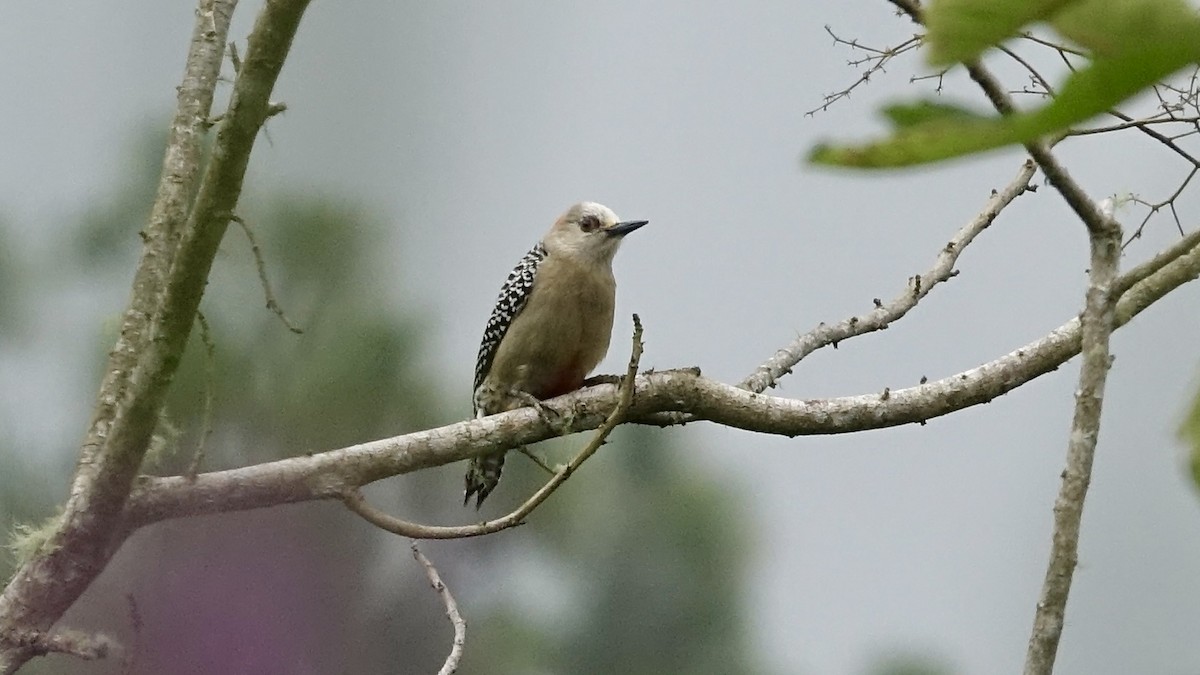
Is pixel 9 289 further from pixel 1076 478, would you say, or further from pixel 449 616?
pixel 1076 478

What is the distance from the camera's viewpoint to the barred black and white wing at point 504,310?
190 centimetres

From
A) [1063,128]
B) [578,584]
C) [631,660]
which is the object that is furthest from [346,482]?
[1063,128]

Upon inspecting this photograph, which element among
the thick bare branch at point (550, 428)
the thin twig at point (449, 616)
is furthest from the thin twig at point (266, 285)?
the thin twig at point (449, 616)

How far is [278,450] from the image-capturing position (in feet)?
4.55

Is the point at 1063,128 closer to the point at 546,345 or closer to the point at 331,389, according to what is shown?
the point at 331,389

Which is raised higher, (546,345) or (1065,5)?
(1065,5)

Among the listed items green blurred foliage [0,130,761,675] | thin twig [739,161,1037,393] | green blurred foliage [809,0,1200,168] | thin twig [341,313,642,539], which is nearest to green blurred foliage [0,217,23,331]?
green blurred foliage [0,130,761,675]

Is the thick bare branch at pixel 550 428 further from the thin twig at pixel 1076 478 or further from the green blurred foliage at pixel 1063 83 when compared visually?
the green blurred foliage at pixel 1063 83

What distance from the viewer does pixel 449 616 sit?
1.33m

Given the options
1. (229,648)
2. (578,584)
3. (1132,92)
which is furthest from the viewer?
(578,584)

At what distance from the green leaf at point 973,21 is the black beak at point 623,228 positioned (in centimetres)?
175

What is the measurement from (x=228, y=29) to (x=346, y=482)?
27.0 inches

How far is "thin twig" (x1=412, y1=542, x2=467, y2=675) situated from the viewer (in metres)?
1.23

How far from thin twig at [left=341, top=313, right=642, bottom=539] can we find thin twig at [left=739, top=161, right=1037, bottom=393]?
1.54 feet
